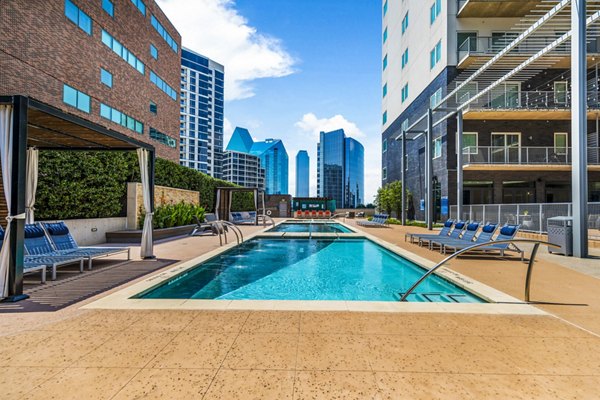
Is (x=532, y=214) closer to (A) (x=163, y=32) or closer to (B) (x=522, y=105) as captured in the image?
(B) (x=522, y=105)

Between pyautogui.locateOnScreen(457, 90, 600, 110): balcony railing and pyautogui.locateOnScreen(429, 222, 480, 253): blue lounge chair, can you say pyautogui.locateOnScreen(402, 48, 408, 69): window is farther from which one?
pyautogui.locateOnScreen(429, 222, 480, 253): blue lounge chair

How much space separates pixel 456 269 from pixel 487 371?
184 inches

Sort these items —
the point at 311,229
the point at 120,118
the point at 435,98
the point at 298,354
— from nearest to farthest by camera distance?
the point at 298,354
the point at 311,229
the point at 435,98
the point at 120,118

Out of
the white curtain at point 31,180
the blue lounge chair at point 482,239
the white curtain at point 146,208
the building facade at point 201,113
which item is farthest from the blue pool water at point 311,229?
the building facade at point 201,113

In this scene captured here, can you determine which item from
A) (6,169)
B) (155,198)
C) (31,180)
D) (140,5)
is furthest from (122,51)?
(6,169)

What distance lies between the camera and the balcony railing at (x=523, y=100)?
1923 centimetres

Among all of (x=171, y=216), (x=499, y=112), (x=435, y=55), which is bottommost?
(x=171, y=216)

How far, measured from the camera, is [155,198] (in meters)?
14.0

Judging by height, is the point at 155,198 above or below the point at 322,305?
above

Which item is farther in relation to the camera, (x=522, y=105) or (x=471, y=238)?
(x=522, y=105)

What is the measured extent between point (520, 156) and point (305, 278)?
18.8 meters

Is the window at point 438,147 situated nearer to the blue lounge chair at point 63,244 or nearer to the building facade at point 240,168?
the blue lounge chair at point 63,244

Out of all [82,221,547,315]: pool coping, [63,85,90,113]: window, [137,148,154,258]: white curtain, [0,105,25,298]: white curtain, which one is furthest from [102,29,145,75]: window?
[82,221,547,315]: pool coping

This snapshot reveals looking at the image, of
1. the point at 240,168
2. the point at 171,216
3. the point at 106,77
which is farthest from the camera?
the point at 240,168
